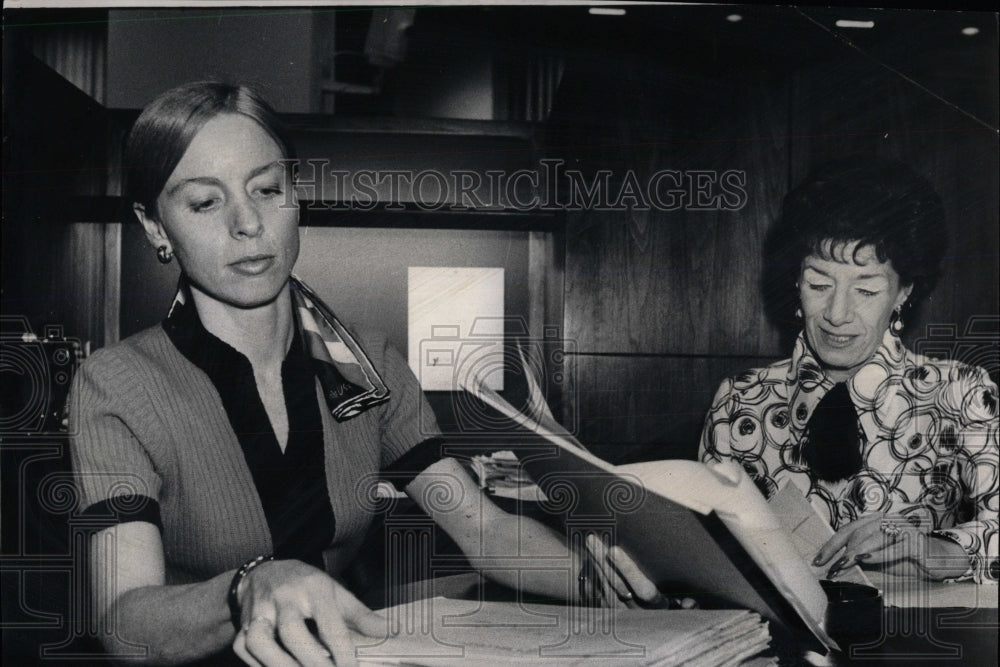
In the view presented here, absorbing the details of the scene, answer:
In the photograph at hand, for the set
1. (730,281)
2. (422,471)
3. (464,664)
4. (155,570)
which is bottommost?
(464,664)

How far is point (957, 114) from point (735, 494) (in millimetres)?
660

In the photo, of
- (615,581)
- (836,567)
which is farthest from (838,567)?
(615,581)

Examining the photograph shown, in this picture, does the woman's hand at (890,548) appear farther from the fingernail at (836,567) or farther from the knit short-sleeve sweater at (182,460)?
the knit short-sleeve sweater at (182,460)

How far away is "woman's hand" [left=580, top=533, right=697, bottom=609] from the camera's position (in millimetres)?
1280

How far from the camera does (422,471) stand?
126cm

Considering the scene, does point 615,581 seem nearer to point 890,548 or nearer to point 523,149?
point 890,548

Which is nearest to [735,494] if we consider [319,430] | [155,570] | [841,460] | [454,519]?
[841,460]

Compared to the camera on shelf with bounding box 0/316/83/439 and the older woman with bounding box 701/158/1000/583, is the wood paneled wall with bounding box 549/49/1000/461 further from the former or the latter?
the camera on shelf with bounding box 0/316/83/439

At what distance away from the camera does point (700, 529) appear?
129cm

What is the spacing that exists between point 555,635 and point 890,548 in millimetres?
520

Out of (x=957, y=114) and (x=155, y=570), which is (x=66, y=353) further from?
(x=957, y=114)

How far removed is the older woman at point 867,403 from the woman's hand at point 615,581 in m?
0.20

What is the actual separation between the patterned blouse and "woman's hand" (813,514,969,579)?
1 cm

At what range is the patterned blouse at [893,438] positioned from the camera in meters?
1.30
